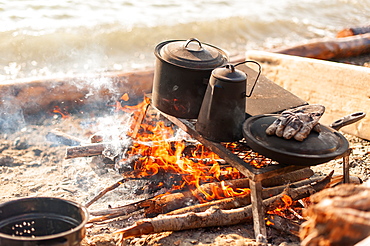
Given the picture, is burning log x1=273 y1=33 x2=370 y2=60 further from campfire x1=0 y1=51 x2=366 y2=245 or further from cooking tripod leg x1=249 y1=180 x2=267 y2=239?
cooking tripod leg x1=249 y1=180 x2=267 y2=239

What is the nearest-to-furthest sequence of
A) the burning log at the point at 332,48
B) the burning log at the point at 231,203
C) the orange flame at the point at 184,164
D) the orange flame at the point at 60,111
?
the burning log at the point at 231,203 < the orange flame at the point at 184,164 < the orange flame at the point at 60,111 < the burning log at the point at 332,48

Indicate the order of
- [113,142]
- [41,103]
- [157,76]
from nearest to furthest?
1. [157,76]
2. [113,142]
3. [41,103]

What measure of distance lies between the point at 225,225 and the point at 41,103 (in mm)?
3596

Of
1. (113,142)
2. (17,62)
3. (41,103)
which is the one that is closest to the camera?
(113,142)

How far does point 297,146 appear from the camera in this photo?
3355 millimetres

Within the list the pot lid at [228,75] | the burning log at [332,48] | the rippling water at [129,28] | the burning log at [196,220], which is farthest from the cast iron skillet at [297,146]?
the rippling water at [129,28]

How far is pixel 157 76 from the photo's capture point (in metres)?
4.24

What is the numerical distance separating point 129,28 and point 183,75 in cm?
879

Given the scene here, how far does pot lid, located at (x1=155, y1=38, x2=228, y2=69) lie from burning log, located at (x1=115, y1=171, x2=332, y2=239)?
52.1 inches

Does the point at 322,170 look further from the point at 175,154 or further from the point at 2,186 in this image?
the point at 2,186

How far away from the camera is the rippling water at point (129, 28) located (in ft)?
33.3

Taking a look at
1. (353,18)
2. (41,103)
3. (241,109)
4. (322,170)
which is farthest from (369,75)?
(353,18)

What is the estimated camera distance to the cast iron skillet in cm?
330

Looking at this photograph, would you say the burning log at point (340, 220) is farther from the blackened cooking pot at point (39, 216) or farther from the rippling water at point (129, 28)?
the rippling water at point (129, 28)
